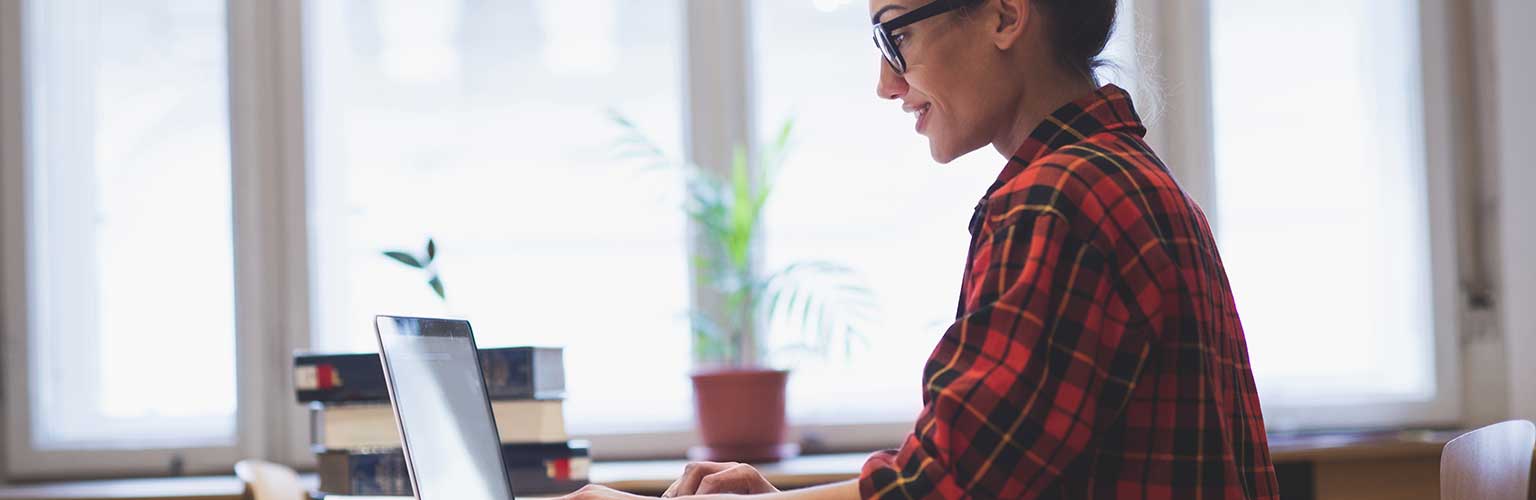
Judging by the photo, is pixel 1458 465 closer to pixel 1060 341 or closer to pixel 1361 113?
pixel 1060 341

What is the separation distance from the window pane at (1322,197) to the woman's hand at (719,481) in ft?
7.12

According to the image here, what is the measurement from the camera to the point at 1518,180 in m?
2.96

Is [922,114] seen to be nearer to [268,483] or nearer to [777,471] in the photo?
[268,483]

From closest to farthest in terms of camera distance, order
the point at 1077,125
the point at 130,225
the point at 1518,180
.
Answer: the point at 1077,125 → the point at 1518,180 → the point at 130,225

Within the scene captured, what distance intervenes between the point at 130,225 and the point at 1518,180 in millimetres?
3057

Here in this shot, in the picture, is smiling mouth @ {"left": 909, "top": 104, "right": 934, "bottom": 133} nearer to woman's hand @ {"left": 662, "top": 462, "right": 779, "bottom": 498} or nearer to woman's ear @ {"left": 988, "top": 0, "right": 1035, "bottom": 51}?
woman's ear @ {"left": 988, "top": 0, "right": 1035, "bottom": 51}

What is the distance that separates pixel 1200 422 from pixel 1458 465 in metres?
0.49

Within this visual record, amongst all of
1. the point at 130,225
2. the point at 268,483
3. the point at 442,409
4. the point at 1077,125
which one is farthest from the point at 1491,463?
the point at 130,225

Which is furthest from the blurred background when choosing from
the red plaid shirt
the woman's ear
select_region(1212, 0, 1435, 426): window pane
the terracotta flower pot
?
the red plaid shirt

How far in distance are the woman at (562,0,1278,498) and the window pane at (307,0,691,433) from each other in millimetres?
2189

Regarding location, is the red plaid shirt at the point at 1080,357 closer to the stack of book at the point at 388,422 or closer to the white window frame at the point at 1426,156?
the stack of book at the point at 388,422

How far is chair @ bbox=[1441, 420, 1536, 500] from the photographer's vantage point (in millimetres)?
1117

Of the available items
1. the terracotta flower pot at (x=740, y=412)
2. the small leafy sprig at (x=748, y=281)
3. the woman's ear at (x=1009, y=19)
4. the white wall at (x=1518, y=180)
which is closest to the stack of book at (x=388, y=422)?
the terracotta flower pot at (x=740, y=412)

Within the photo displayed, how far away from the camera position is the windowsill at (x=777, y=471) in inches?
107
